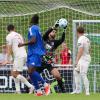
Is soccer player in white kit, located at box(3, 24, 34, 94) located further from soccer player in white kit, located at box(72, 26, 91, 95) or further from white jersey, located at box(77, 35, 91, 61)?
white jersey, located at box(77, 35, 91, 61)

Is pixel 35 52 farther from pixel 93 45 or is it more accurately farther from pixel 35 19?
pixel 93 45

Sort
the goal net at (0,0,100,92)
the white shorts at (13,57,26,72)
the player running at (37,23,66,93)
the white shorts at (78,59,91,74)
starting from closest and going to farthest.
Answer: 1. the player running at (37,23,66,93)
2. the white shorts at (78,59,91,74)
3. the white shorts at (13,57,26,72)
4. the goal net at (0,0,100,92)

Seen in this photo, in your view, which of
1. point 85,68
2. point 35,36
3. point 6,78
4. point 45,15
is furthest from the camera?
point 45,15

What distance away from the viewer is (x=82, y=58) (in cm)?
1931

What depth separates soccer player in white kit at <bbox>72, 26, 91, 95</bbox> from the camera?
62.4ft

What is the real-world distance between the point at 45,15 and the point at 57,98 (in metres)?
10.5

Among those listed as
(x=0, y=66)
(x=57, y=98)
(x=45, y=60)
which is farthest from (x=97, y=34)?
(x=57, y=98)

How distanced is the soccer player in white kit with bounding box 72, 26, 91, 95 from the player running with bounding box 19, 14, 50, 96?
1724 millimetres

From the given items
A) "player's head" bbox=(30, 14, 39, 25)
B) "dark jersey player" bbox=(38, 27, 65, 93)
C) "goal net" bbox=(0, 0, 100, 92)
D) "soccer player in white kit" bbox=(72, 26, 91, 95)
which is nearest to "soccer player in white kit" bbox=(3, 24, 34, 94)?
"dark jersey player" bbox=(38, 27, 65, 93)

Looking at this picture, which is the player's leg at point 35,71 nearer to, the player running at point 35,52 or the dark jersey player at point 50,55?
the player running at point 35,52

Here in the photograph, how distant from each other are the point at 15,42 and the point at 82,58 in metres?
1.93

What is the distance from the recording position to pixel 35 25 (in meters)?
17.5

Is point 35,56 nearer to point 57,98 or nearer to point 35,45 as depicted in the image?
point 35,45

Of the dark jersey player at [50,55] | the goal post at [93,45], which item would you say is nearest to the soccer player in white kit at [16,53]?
the dark jersey player at [50,55]
